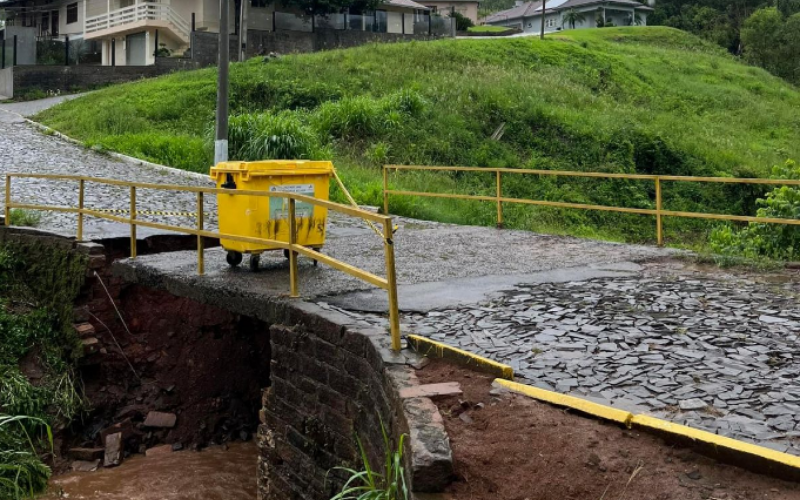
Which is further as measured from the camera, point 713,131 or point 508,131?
point 713,131

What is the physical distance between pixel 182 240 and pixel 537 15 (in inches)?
2979

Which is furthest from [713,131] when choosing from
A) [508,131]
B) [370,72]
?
[370,72]

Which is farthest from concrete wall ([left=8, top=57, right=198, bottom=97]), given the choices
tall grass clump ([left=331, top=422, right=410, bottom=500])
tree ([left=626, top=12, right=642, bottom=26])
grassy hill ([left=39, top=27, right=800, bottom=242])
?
tree ([left=626, top=12, right=642, bottom=26])

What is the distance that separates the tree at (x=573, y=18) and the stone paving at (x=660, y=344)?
231 feet

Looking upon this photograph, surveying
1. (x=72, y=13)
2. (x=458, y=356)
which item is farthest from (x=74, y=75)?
(x=458, y=356)

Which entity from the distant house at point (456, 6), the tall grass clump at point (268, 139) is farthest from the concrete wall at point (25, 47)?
the distant house at point (456, 6)

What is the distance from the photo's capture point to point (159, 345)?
36.0ft

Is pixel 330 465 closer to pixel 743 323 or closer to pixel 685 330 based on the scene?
pixel 685 330

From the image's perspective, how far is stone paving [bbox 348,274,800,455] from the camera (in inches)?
210

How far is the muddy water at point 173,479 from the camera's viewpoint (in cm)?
915

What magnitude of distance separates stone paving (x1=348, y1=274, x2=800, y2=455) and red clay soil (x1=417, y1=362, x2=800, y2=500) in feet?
1.37

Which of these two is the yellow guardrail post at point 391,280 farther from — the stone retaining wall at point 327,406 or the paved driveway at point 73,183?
the paved driveway at point 73,183

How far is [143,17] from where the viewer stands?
41.0m

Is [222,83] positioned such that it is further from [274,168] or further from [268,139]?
[274,168]
